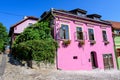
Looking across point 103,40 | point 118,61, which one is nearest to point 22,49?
point 103,40

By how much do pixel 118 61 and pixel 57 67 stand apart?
10.2 m

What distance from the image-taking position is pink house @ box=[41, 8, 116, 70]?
14664 millimetres

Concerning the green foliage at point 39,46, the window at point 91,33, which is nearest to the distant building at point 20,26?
the green foliage at point 39,46

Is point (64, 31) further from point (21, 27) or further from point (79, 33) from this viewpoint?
point (21, 27)

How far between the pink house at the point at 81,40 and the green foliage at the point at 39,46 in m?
0.78

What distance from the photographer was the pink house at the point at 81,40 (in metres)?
14.7

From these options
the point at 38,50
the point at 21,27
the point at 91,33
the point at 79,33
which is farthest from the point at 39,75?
the point at 21,27

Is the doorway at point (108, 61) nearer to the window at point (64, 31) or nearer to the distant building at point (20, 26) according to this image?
the window at point (64, 31)

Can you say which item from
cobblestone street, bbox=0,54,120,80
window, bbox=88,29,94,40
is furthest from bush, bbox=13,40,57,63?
window, bbox=88,29,94,40

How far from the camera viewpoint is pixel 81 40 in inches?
634

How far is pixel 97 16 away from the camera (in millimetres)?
19328

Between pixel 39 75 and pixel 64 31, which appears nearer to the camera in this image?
pixel 39 75

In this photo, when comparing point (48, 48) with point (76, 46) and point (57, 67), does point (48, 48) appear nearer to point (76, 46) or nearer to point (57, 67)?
point (57, 67)

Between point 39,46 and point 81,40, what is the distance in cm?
536
